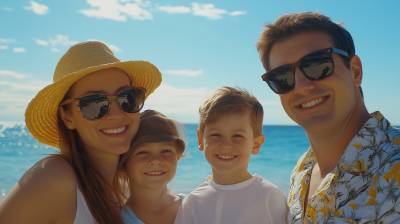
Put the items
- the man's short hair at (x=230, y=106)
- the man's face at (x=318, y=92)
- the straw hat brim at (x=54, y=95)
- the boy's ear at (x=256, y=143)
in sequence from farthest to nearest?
1. the boy's ear at (x=256, y=143)
2. the man's short hair at (x=230, y=106)
3. the straw hat brim at (x=54, y=95)
4. the man's face at (x=318, y=92)

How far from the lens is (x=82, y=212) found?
99.1 inches

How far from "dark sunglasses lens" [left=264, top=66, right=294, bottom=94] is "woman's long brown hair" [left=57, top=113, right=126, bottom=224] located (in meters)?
2.04

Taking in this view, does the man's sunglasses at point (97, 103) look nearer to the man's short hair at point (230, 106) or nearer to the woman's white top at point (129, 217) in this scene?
the man's short hair at point (230, 106)

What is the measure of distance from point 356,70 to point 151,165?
2.34 meters

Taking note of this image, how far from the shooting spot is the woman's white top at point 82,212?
2469mm

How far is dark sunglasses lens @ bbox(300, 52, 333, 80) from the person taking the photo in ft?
8.58

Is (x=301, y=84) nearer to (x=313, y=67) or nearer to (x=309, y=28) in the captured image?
(x=313, y=67)

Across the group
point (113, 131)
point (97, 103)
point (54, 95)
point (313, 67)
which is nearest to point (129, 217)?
point (113, 131)

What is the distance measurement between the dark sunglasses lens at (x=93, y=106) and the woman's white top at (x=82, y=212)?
0.72 metres

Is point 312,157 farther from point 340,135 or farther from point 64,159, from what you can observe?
point 64,159

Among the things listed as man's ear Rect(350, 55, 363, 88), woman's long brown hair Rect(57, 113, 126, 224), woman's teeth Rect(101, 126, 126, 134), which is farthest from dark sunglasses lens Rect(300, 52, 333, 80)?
woman's long brown hair Rect(57, 113, 126, 224)

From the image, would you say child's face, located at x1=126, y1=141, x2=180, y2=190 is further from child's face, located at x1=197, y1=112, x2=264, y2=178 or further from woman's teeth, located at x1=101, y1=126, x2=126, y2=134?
child's face, located at x1=197, y1=112, x2=264, y2=178

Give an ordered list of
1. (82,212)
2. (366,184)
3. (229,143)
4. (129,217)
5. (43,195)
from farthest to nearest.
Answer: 1. (229,143)
2. (129,217)
3. (82,212)
4. (43,195)
5. (366,184)

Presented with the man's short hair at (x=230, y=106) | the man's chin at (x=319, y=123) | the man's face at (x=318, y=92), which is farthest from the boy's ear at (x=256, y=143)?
the man's chin at (x=319, y=123)
